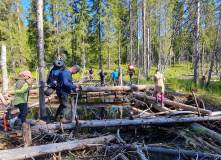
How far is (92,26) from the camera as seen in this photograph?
90.8 ft

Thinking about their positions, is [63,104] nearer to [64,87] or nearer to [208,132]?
[64,87]

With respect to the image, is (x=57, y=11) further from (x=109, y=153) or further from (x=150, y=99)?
(x=109, y=153)

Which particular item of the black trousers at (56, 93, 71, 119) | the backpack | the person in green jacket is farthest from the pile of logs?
the backpack

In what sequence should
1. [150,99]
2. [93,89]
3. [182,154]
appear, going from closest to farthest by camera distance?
[182,154] < [150,99] < [93,89]

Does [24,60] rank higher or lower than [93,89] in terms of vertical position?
higher

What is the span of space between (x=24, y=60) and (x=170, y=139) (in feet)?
70.4

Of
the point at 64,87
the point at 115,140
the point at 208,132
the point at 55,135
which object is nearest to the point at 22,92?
the point at 64,87

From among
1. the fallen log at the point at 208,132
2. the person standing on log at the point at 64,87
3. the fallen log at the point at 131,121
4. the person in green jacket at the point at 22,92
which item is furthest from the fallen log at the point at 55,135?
the fallen log at the point at 208,132

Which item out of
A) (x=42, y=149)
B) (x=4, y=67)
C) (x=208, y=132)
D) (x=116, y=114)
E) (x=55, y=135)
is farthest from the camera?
(x=4, y=67)

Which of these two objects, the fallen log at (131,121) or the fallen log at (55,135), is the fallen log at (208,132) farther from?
the fallen log at (55,135)

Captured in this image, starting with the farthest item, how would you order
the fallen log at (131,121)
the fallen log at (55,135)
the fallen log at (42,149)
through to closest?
the fallen log at (131,121) → the fallen log at (55,135) → the fallen log at (42,149)

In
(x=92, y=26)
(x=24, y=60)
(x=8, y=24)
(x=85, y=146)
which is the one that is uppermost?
(x=92, y=26)

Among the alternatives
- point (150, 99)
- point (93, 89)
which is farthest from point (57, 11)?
point (150, 99)

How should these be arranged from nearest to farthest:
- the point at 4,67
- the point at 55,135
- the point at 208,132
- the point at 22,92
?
the point at 55,135 < the point at 208,132 < the point at 22,92 < the point at 4,67
